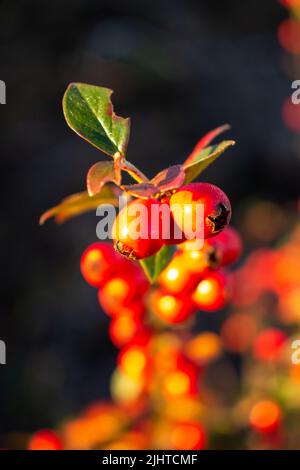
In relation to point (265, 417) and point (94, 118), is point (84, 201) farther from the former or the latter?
point (265, 417)

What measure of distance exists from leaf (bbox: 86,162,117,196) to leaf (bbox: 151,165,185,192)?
0.34ft

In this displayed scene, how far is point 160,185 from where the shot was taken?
1.33 meters

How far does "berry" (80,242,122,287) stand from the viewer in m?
1.76

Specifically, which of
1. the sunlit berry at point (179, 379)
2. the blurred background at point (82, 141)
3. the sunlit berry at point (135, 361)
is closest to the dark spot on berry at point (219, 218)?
the sunlit berry at point (135, 361)

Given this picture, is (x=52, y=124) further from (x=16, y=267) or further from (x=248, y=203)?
(x=248, y=203)

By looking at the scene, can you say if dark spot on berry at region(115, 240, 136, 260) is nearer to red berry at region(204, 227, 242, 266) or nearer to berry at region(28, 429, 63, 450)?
red berry at region(204, 227, 242, 266)

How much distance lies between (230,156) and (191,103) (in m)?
0.89

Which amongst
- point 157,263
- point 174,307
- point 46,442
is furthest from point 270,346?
point 157,263

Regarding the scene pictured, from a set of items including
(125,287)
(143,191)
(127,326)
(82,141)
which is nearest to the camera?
(143,191)

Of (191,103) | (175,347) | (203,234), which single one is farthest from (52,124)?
(203,234)

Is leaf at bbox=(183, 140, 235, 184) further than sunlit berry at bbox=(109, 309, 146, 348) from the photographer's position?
No

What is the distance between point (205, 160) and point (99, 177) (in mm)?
275

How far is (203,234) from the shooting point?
138 centimetres

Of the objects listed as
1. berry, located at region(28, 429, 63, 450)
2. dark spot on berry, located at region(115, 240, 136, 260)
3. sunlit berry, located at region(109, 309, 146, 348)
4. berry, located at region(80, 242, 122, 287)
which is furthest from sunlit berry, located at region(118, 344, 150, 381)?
dark spot on berry, located at region(115, 240, 136, 260)
